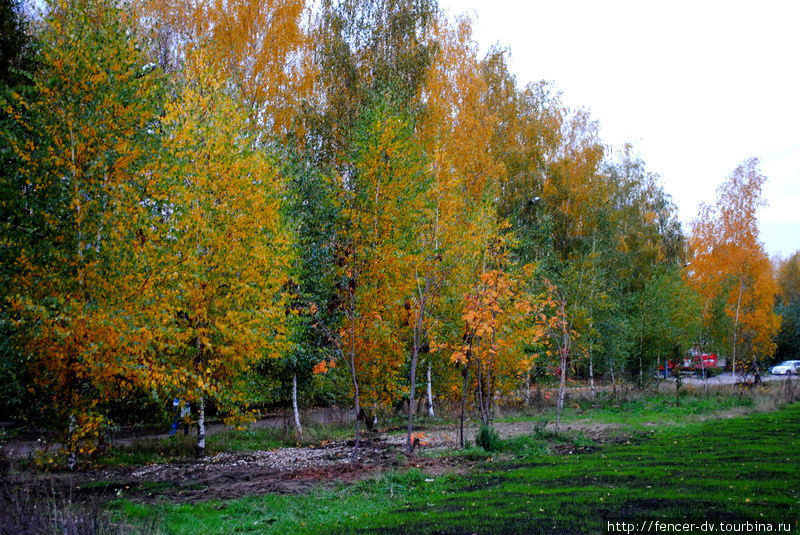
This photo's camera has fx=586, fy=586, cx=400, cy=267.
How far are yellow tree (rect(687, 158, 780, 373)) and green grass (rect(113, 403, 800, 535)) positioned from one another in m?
24.0

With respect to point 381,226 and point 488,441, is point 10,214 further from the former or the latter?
point 488,441

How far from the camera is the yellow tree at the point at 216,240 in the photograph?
13211 millimetres

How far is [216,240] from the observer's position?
14.6m

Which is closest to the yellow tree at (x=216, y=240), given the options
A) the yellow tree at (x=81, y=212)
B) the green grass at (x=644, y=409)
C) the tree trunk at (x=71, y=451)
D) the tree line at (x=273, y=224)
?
the tree line at (x=273, y=224)

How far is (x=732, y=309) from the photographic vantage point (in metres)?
34.1

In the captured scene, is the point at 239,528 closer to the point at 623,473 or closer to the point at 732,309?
the point at 623,473

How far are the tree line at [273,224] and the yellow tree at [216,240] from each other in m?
0.07

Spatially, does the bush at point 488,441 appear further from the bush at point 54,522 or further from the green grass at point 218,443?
the bush at point 54,522

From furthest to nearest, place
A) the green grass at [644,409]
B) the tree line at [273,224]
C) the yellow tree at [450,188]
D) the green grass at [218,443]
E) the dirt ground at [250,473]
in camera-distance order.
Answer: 1. the green grass at [644,409]
2. the green grass at [218,443]
3. the yellow tree at [450,188]
4. the tree line at [273,224]
5. the dirt ground at [250,473]

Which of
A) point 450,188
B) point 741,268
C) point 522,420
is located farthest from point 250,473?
point 741,268

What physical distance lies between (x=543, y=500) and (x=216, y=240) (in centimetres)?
996

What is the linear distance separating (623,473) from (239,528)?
6378mm

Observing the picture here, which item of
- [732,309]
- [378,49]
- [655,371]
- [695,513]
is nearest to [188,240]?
[695,513]

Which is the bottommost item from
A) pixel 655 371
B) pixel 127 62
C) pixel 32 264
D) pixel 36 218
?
pixel 655 371
